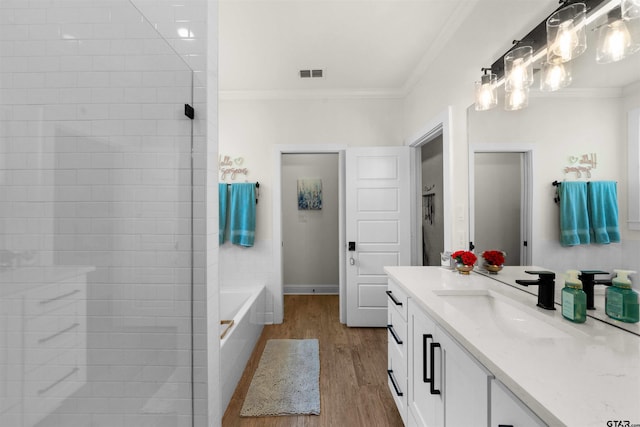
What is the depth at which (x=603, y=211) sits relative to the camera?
1.03 metres

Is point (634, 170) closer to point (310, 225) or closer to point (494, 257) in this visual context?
point (494, 257)

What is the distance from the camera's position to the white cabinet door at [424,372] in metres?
1.16

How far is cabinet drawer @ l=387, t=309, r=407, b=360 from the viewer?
159 cm

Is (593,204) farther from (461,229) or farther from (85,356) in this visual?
(85,356)

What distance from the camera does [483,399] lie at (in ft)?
2.71

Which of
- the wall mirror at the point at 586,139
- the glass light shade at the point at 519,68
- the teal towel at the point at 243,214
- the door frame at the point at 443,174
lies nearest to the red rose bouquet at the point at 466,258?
the door frame at the point at 443,174

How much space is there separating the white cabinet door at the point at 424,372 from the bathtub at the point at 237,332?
41.8 inches

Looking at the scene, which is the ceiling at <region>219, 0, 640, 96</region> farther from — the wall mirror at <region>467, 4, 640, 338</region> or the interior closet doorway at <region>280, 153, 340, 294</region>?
the interior closet doorway at <region>280, 153, 340, 294</region>

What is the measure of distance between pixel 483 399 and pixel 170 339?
1.18 m

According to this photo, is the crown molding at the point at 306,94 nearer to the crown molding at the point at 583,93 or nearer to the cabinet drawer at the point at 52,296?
the crown molding at the point at 583,93

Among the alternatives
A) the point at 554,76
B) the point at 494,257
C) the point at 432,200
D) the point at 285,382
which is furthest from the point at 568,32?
the point at 285,382

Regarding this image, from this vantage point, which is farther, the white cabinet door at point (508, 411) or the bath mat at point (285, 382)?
the bath mat at point (285, 382)

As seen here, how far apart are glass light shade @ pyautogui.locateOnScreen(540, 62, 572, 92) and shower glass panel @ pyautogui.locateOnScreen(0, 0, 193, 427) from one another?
5.16 ft

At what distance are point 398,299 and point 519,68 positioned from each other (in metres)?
1.37
